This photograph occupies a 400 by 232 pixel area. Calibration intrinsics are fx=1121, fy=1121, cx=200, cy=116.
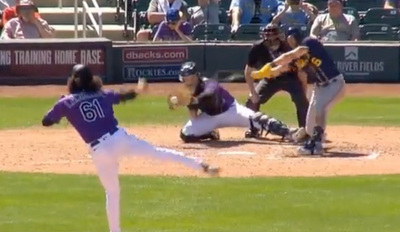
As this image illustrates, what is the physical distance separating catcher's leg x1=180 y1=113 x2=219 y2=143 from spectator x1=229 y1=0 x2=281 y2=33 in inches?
276

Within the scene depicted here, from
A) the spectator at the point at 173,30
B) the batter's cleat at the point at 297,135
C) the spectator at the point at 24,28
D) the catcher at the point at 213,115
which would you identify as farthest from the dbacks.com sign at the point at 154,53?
the batter's cleat at the point at 297,135

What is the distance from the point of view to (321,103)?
13555 mm

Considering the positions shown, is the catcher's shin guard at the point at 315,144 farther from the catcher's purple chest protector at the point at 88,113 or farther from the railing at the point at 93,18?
the railing at the point at 93,18

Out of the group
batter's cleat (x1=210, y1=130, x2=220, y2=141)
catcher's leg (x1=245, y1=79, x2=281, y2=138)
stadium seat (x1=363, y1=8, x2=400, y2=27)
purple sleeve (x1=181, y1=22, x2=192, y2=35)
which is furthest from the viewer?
stadium seat (x1=363, y1=8, x2=400, y2=27)

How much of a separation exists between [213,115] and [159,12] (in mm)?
7551

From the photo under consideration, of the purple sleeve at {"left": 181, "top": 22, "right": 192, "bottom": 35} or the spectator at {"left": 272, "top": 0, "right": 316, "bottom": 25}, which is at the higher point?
the spectator at {"left": 272, "top": 0, "right": 316, "bottom": 25}

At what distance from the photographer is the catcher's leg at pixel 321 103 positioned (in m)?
13.5

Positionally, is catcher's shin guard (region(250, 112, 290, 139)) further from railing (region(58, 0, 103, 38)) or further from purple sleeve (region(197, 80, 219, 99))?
railing (region(58, 0, 103, 38))

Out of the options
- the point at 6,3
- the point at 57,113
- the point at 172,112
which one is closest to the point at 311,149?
the point at 172,112

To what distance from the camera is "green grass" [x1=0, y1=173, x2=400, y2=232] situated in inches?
386

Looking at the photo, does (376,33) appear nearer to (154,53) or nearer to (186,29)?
(186,29)

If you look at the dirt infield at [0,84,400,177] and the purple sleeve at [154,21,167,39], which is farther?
the purple sleeve at [154,21,167,39]

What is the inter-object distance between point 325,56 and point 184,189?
2824 mm

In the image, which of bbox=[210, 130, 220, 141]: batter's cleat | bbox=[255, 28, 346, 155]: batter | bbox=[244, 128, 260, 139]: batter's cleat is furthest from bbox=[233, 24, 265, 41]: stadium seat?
bbox=[255, 28, 346, 155]: batter
